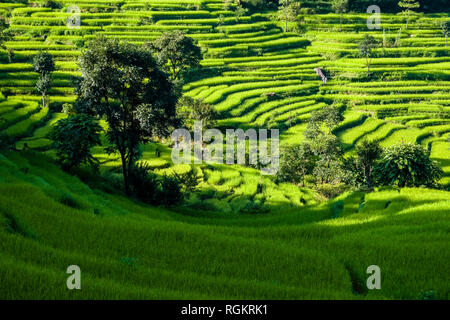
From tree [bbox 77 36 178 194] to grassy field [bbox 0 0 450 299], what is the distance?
3354mm

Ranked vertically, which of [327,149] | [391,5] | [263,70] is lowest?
[327,149]

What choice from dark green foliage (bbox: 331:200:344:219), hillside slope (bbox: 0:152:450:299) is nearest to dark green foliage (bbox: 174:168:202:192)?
dark green foliage (bbox: 331:200:344:219)

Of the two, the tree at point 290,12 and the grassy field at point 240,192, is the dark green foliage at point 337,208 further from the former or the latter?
the tree at point 290,12

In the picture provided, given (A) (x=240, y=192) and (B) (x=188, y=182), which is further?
(A) (x=240, y=192)

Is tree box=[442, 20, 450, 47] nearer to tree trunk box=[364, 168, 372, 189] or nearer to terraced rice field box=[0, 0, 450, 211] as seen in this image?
terraced rice field box=[0, 0, 450, 211]

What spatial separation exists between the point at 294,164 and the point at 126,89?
16594mm

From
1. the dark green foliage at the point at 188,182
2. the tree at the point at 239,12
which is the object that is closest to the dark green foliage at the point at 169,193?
the dark green foliage at the point at 188,182

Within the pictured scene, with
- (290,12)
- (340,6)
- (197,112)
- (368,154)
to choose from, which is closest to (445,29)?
(340,6)

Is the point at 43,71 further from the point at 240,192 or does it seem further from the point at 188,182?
the point at 240,192

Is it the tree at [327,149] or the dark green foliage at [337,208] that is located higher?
the dark green foliage at [337,208]

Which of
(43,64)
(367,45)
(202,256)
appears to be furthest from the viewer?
(367,45)

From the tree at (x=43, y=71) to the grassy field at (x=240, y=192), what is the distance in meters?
1.74

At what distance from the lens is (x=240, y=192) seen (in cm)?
2595

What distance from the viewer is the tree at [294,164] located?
102 ft
